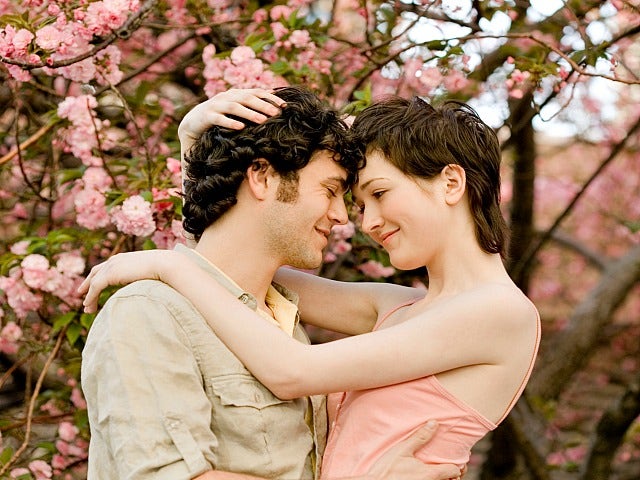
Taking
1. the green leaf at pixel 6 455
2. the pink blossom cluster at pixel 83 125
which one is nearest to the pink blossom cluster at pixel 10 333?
the green leaf at pixel 6 455

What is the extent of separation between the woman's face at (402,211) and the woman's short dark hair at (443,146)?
0.03 metres

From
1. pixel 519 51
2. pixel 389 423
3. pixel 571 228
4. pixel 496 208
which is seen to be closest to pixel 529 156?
pixel 519 51

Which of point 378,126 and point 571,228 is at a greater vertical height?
point 378,126

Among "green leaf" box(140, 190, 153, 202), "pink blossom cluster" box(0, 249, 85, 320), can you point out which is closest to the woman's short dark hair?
"green leaf" box(140, 190, 153, 202)

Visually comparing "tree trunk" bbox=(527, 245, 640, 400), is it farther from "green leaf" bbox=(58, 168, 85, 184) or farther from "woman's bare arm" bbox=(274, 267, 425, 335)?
"green leaf" bbox=(58, 168, 85, 184)

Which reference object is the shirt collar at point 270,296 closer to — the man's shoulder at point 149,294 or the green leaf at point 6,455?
the man's shoulder at point 149,294

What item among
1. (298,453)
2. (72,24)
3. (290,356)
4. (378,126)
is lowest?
(298,453)

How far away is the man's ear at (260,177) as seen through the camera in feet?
8.02

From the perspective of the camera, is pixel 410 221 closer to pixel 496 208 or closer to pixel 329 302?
pixel 496 208

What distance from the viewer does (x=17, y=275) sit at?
3135 millimetres

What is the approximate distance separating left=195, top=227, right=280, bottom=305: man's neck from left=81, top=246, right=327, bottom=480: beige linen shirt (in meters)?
0.23

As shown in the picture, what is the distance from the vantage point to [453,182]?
2.45 m

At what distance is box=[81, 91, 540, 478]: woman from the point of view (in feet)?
7.34

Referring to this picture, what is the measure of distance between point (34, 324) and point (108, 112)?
0.91m
